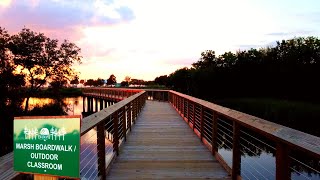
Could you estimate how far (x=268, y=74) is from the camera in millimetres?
58031

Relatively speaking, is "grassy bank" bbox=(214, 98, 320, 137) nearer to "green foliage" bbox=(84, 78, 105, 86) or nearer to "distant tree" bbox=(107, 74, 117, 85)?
"distant tree" bbox=(107, 74, 117, 85)

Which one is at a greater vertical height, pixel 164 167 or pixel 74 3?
pixel 74 3

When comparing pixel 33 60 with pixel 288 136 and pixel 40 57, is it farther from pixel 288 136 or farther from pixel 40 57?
pixel 288 136

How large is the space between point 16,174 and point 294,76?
2192 inches

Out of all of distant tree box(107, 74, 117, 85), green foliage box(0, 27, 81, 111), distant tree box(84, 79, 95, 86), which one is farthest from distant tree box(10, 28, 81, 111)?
distant tree box(84, 79, 95, 86)

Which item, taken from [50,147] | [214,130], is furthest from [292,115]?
[50,147]

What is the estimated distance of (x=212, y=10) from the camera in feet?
61.5

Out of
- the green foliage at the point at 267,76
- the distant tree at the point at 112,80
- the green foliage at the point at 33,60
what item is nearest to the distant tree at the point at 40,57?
the green foliage at the point at 33,60

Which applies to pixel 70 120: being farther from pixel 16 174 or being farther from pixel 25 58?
pixel 25 58

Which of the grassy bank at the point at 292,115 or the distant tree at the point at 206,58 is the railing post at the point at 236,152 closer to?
the grassy bank at the point at 292,115

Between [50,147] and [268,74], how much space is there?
59.4 meters

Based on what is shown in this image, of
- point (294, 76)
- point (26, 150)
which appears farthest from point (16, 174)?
point (294, 76)

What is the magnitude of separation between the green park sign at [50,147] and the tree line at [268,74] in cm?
5087

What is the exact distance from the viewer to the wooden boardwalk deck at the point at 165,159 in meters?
5.06
